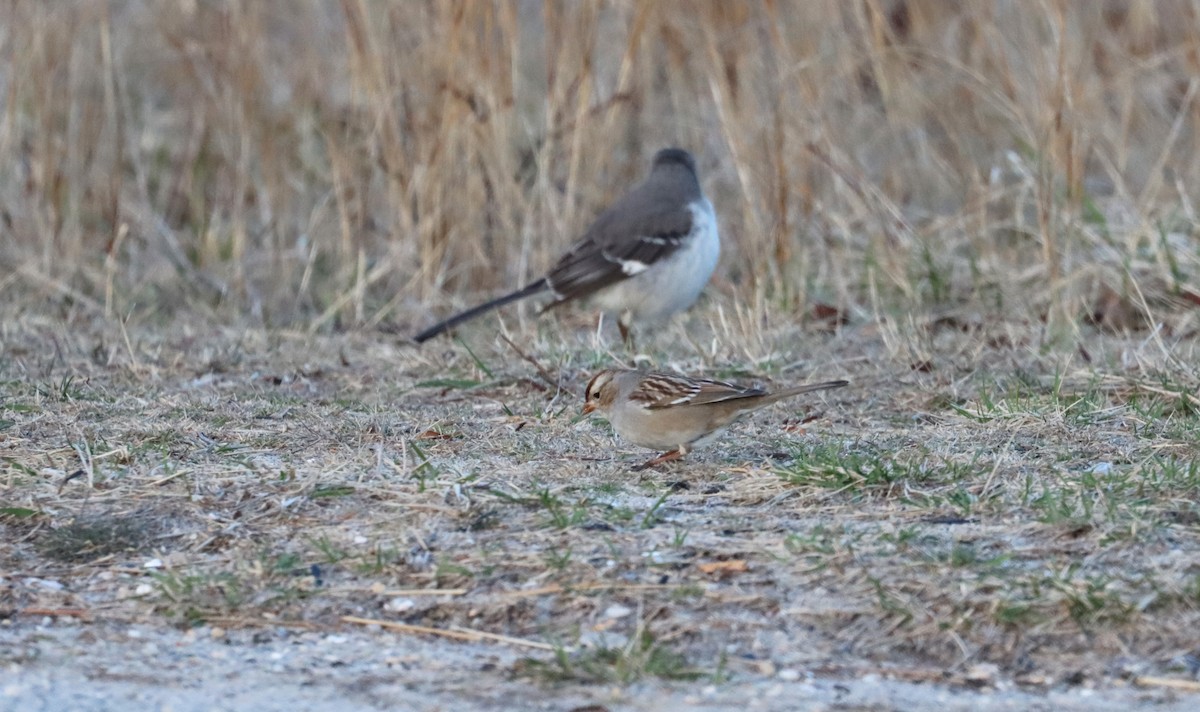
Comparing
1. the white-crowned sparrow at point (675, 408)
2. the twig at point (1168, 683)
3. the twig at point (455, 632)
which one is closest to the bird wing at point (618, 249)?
the white-crowned sparrow at point (675, 408)

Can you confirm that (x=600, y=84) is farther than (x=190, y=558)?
Yes

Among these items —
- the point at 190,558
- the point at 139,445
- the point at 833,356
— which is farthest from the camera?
the point at 833,356

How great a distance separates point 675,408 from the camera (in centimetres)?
465

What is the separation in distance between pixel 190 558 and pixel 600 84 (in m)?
5.40

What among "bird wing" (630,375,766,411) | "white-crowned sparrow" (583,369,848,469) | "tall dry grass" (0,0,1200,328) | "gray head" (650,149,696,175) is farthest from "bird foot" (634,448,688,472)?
"gray head" (650,149,696,175)

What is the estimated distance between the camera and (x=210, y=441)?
4938 millimetres

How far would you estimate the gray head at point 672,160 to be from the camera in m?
8.31

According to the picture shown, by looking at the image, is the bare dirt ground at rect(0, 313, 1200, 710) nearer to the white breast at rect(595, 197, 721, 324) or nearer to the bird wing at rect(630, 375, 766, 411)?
the bird wing at rect(630, 375, 766, 411)

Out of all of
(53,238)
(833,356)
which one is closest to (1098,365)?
(833,356)

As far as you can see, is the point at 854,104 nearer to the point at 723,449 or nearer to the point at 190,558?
the point at 723,449

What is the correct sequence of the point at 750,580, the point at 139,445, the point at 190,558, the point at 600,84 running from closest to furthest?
the point at 750,580, the point at 190,558, the point at 139,445, the point at 600,84

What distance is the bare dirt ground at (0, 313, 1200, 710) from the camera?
3299 mm

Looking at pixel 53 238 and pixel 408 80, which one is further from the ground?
pixel 408 80

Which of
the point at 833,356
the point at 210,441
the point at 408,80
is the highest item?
the point at 408,80
